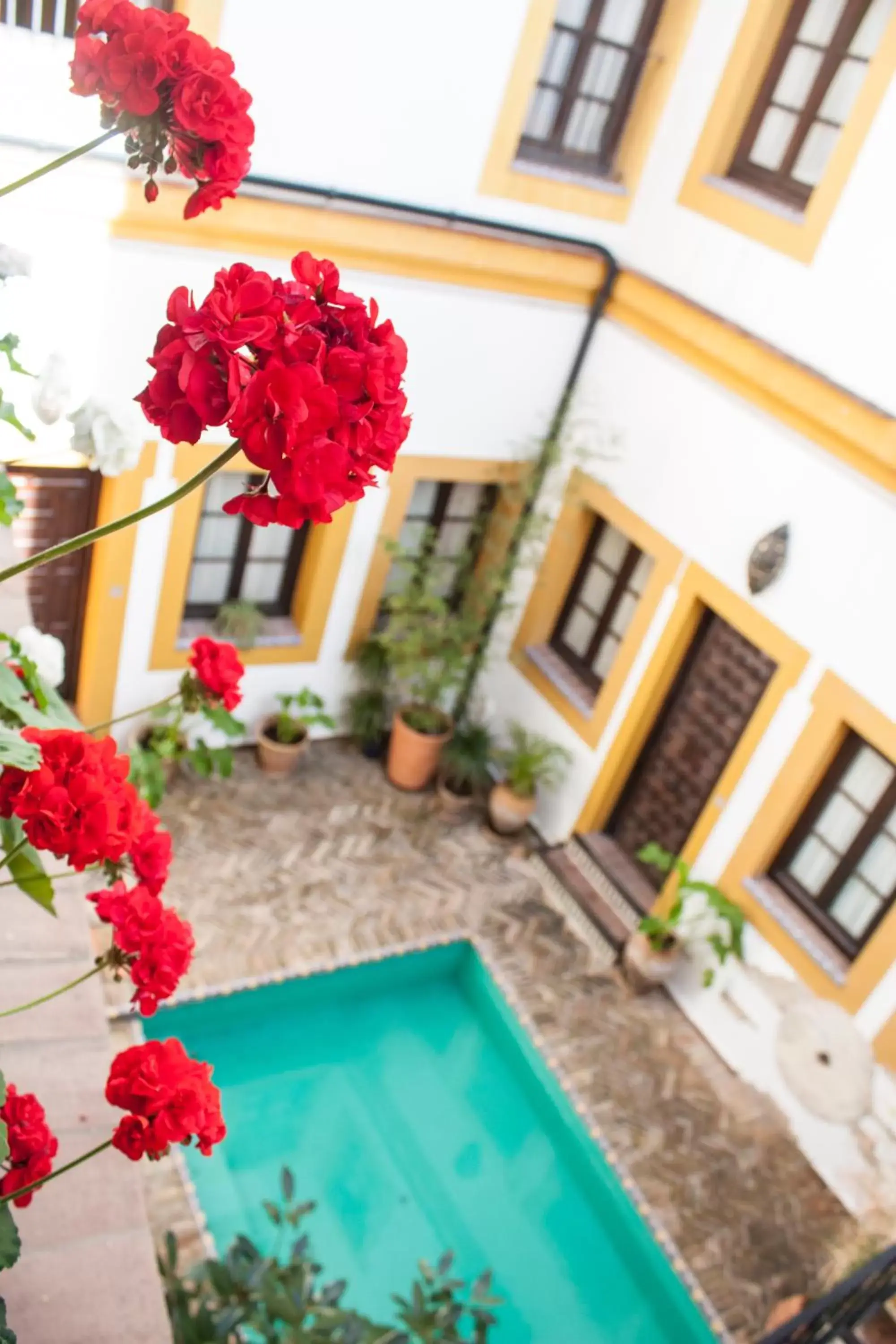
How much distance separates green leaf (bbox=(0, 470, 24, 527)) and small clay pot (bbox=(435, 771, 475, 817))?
620 centimetres

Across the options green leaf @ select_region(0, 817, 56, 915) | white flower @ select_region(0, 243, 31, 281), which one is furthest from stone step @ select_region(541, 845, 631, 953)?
white flower @ select_region(0, 243, 31, 281)

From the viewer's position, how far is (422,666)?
28.2 ft

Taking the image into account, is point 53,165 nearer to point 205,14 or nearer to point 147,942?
point 147,942

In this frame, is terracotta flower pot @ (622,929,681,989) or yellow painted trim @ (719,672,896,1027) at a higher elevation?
yellow painted trim @ (719,672,896,1027)

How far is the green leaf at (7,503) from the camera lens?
2.74 m

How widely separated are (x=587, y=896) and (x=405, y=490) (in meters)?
3.37

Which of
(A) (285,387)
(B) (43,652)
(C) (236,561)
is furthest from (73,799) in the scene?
(C) (236,561)

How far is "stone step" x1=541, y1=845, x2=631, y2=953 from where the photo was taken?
8.18 m

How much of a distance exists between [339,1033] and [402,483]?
3.88m

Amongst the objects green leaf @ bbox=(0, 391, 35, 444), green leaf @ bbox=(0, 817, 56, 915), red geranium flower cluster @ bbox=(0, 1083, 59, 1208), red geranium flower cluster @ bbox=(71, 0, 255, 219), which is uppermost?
red geranium flower cluster @ bbox=(71, 0, 255, 219)

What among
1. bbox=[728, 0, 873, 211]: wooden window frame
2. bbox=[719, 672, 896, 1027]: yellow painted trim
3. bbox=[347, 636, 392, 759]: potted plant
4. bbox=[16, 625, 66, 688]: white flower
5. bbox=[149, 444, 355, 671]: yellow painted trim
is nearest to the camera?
bbox=[16, 625, 66, 688]: white flower

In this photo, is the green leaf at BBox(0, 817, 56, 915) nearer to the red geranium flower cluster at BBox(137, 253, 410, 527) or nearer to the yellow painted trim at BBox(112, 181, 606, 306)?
the red geranium flower cluster at BBox(137, 253, 410, 527)

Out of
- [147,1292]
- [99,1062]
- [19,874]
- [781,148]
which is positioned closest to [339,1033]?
[99,1062]

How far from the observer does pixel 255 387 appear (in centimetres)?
129
